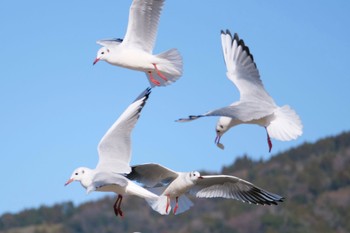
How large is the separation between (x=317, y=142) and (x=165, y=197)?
50.4 m

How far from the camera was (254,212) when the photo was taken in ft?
157

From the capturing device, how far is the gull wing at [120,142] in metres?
11.0

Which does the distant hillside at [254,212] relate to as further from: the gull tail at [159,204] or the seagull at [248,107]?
the gull tail at [159,204]

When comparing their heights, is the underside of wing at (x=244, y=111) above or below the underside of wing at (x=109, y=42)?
below

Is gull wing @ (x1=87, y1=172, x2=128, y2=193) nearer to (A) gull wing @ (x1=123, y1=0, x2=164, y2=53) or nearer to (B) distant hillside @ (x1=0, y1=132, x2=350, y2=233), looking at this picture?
(A) gull wing @ (x1=123, y1=0, x2=164, y2=53)

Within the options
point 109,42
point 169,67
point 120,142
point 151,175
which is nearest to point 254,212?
point 109,42

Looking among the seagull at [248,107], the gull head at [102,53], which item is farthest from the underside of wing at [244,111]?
the gull head at [102,53]

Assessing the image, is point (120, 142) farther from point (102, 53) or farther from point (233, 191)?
point (233, 191)

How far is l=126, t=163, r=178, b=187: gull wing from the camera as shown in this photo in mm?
11133

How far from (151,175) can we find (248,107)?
3.91 feet

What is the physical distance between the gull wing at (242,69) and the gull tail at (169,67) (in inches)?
24.3

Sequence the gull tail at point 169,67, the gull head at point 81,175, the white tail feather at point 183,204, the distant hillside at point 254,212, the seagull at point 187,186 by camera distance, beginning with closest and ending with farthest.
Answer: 1. the gull head at point 81,175
2. the seagull at point 187,186
3. the white tail feather at point 183,204
4. the gull tail at point 169,67
5. the distant hillside at point 254,212

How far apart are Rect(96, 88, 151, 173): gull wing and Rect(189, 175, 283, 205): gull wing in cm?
81

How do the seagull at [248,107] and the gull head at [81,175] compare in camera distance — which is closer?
the gull head at [81,175]
